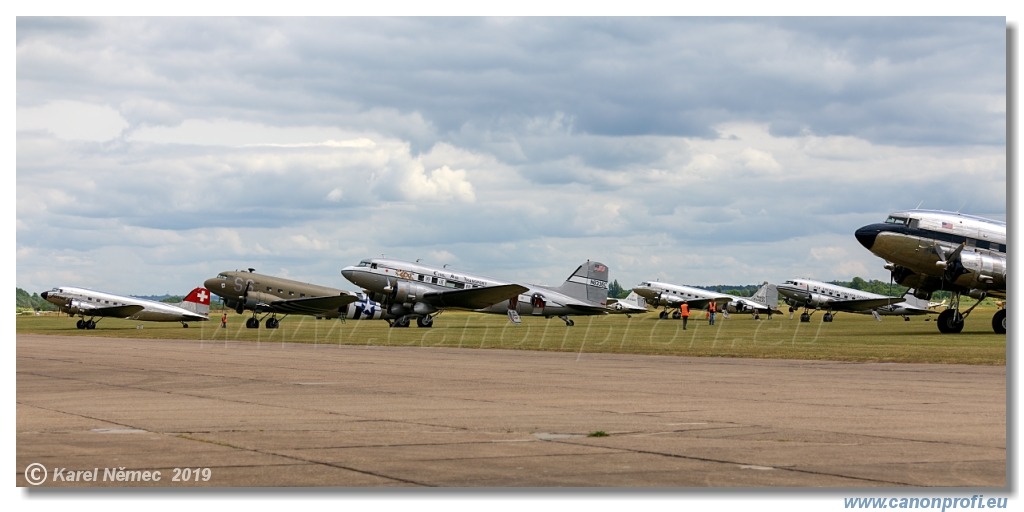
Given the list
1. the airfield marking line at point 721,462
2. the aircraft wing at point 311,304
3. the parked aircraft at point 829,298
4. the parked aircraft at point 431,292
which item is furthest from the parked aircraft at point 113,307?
the airfield marking line at point 721,462

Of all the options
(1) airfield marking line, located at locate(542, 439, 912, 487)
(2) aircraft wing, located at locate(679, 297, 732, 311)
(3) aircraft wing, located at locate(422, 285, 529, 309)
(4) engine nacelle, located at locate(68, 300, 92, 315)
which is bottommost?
(2) aircraft wing, located at locate(679, 297, 732, 311)

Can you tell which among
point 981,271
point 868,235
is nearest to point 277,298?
point 868,235

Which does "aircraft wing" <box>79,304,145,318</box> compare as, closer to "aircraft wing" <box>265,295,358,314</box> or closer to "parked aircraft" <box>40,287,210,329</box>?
"parked aircraft" <box>40,287,210,329</box>

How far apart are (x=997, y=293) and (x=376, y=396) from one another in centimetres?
4400

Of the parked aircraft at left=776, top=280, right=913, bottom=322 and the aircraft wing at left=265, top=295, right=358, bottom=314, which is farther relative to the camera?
the parked aircraft at left=776, top=280, right=913, bottom=322

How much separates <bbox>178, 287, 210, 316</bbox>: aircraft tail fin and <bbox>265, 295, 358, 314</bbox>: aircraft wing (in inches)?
561

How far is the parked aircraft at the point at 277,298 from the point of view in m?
92.5

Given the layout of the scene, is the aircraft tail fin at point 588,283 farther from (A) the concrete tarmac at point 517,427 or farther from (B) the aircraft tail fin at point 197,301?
(A) the concrete tarmac at point 517,427

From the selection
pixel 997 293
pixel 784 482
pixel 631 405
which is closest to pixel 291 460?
pixel 784 482

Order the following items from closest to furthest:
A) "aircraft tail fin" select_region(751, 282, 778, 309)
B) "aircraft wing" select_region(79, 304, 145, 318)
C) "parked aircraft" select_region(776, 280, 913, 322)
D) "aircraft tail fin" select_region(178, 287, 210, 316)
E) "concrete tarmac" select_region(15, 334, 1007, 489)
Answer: "concrete tarmac" select_region(15, 334, 1007, 489)
"aircraft wing" select_region(79, 304, 145, 318)
"aircraft tail fin" select_region(178, 287, 210, 316)
"parked aircraft" select_region(776, 280, 913, 322)
"aircraft tail fin" select_region(751, 282, 778, 309)

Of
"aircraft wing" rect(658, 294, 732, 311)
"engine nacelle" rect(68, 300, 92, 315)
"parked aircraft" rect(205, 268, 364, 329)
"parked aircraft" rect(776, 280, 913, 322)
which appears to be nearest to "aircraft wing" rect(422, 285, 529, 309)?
"parked aircraft" rect(205, 268, 364, 329)

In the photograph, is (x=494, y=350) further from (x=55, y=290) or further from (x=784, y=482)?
(x=55, y=290)

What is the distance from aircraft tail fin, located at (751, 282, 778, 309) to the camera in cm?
14288

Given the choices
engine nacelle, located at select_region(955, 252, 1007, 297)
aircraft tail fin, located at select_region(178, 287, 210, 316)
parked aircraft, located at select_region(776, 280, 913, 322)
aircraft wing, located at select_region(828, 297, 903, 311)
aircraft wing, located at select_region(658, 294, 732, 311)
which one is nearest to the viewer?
engine nacelle, located at select_region(955, 252, 1007, 297)
